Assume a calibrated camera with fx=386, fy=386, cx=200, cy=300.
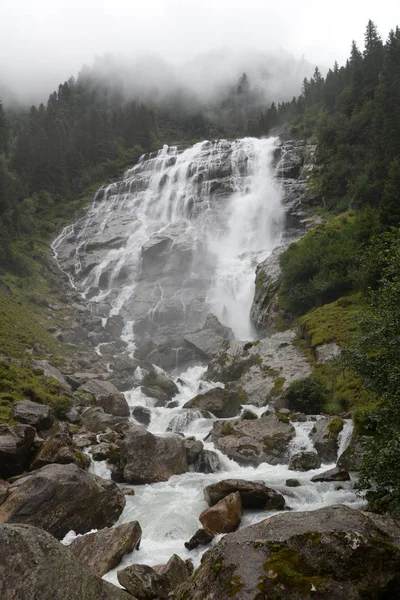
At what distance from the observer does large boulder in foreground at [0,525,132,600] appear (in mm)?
4742

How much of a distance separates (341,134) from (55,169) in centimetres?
6385

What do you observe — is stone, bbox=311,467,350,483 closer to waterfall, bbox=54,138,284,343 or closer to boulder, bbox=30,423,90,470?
boulder, bbox=30,423,90,470

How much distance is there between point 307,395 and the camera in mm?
24297

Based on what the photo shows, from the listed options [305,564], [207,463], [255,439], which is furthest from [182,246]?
[305,564]

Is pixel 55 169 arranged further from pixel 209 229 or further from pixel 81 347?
pixel 81 347

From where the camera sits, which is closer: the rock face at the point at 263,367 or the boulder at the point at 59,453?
the boulder at the point at 59,453

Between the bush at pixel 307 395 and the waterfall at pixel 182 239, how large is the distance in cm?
2268

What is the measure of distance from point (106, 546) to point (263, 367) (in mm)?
21348

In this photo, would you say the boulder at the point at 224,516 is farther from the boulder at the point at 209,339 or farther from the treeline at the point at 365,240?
the boulder at the point at 209,339

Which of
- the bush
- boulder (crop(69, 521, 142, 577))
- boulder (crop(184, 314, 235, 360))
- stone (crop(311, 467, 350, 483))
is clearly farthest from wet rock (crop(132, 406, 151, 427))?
boulder (crop(69, 521, 142, 577))

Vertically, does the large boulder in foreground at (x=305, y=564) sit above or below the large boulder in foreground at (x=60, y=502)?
above

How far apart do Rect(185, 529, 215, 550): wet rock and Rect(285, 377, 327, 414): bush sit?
13.6 m

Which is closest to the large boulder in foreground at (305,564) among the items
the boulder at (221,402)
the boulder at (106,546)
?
the boulder at (106,546)

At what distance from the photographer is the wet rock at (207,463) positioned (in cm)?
1933
